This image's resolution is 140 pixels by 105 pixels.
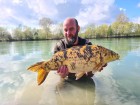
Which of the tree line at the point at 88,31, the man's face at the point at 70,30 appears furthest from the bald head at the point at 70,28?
the tree line at the point at 88,31

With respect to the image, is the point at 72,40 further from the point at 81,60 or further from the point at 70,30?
the point at 81,60

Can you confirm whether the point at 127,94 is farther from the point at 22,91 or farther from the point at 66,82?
the point at 22,91

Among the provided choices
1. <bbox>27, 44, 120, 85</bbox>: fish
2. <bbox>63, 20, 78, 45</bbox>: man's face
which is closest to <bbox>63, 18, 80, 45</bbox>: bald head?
<bbox>63, 20, 78, 45</bbox>: man's face

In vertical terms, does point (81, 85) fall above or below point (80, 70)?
below

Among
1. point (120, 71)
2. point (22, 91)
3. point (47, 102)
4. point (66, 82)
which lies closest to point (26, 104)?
point (47, 102)

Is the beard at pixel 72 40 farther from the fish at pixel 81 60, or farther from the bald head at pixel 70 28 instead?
the fish at pixel 81 60

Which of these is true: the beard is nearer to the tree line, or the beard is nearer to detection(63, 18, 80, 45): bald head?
detection(63, 18, 80, 45): bald head

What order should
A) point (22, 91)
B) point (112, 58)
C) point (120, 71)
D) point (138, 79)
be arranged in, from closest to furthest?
point (112, 58) < point (22, 91) < point (138, 79) < point (120, 71)

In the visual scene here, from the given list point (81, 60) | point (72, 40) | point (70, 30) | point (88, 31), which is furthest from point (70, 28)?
point (88, 31)
